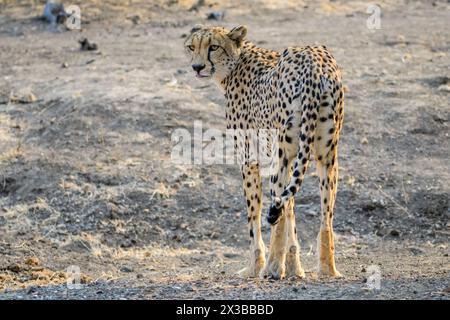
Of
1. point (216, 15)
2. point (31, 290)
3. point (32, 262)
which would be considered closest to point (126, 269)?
point (32, 262)

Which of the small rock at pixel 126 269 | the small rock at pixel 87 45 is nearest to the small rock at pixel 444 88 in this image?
the small rock at pixel 87 45

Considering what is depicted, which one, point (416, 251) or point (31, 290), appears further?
point (416, 251)

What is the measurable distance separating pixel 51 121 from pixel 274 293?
4926 mm

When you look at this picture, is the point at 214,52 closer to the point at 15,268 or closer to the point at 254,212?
the point at 254,212

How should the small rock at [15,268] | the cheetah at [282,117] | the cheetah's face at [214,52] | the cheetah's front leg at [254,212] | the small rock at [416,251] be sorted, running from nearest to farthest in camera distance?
the cheetah at [282,117] → the cheetah's front leg at [254,212] → the cheetah's face at [214,52] → the small rock at [15,268] → the small rock at [416,251]

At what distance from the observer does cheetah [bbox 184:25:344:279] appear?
7637 millimetres

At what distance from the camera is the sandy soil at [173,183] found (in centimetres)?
854

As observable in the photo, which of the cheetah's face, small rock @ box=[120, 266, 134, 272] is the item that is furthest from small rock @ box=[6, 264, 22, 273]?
the cheetah's face

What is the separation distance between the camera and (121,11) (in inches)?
643

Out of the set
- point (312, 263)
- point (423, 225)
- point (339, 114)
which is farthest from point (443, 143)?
point (339, 114)

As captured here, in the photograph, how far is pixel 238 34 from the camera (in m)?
8.70

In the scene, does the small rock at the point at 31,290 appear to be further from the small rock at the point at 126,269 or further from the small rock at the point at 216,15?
the small rock at the point at 216,15

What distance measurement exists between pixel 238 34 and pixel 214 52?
0.22 meters

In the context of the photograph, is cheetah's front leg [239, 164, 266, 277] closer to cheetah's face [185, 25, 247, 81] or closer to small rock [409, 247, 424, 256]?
cheetah's face [185, 25, 247, 81]
